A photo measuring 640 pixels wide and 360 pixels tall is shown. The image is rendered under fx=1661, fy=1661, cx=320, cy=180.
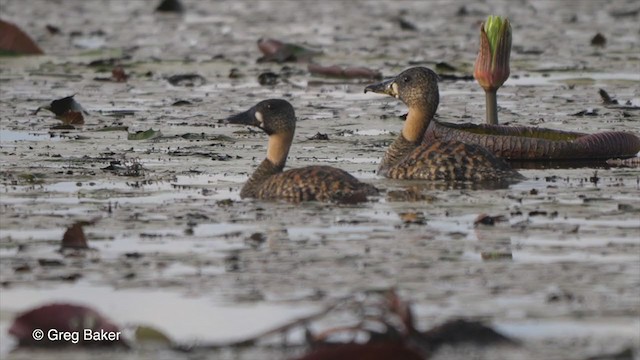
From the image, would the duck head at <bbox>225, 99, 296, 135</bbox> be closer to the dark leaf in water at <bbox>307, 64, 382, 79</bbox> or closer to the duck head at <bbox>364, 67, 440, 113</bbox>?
the duck head at <bbox>364, 67, 440, 113</bbox>

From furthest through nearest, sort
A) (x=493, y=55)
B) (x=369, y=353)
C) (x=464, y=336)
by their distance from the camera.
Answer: (x=493, y=55) < (x=464, y=336) < (x=369, y=353)

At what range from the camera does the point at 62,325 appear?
6.42 m

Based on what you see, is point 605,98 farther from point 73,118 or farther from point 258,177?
point 258,177

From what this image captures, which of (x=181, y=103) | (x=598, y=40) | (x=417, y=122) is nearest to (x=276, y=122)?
(x=417, y=122)

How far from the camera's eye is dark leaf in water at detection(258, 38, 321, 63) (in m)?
19.8

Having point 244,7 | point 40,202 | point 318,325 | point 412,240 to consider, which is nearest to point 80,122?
point 40,202

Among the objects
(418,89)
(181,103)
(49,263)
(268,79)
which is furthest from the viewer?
(268,79)

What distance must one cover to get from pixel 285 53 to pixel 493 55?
694cm

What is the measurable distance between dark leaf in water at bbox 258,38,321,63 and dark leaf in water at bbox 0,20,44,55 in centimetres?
278

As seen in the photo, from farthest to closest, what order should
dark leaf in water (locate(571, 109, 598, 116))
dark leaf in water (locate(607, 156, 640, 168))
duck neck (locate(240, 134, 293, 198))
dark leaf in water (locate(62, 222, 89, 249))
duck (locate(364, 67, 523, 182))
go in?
dark leaf in water (locate(571, 109, 598, 116))
dark leaf in water (locate(607, 156, 640, 168))
duck (locate(364, 67, 523, 182))
duck neck (locate(240, 134, 293, 198))
dark leaf in water (locate(62, 222, 89, 249))

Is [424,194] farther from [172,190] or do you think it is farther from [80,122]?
[80,122]

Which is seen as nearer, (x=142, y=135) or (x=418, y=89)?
(x=418, y=89)

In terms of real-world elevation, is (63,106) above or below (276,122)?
above

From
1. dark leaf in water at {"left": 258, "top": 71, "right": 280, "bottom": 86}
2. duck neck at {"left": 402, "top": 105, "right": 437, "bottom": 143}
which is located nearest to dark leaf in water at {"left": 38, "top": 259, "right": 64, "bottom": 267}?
duck neck at {"left": 402, "top": 105, "right": 437, "bottom": 143}
